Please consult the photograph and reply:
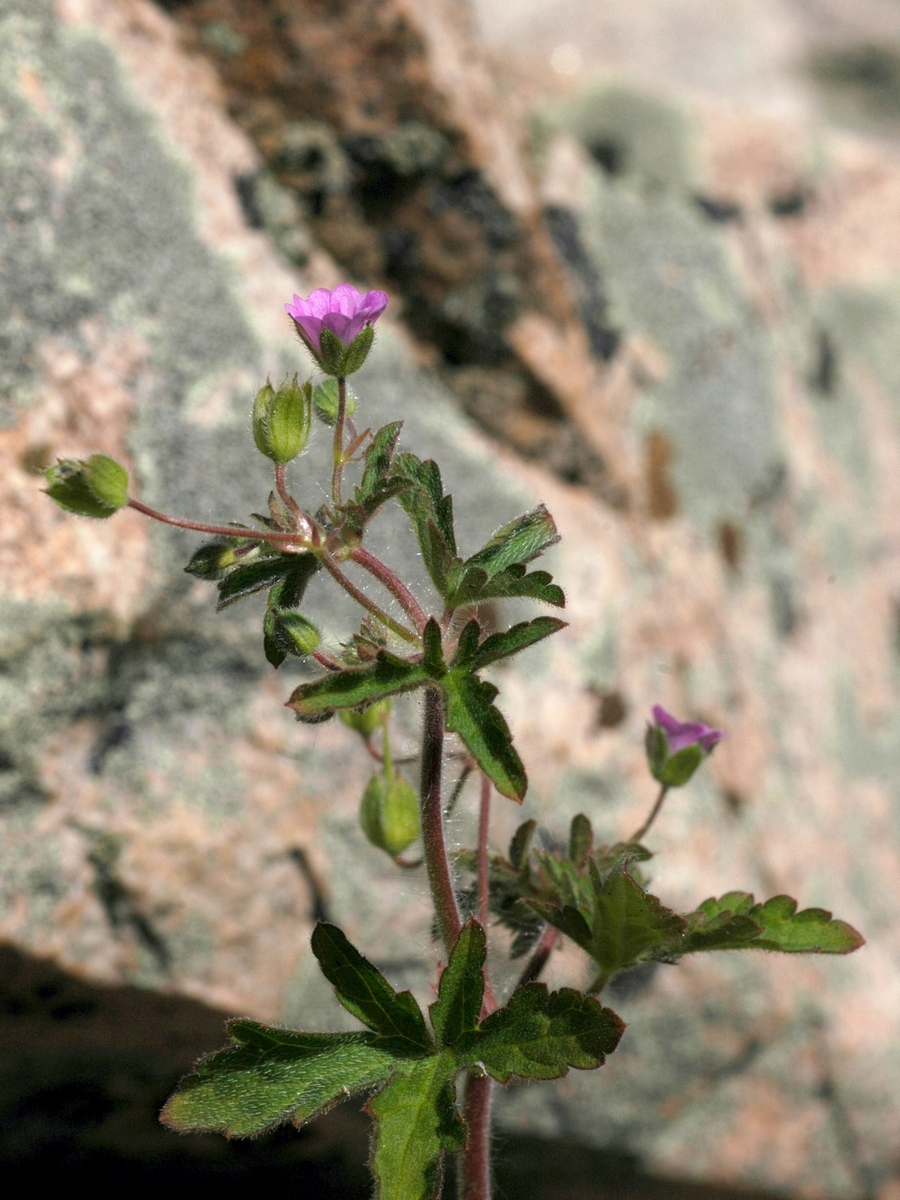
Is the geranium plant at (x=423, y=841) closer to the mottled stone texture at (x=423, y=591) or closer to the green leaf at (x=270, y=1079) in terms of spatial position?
the green leaf at (x=270, y=1079)

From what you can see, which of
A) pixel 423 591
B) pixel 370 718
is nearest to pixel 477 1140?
pixel 370 718

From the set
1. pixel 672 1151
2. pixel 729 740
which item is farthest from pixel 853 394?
pixel 672 1151

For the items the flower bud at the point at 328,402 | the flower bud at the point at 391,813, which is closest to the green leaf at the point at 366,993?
the flower bud at the point at 391,813

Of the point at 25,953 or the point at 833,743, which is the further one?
the point at 833,743

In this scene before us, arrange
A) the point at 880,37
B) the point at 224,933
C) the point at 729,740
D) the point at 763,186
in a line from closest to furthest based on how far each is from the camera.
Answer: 1. the point at 224,933
2. the point at 729,740
3. the point at 763,186
4. the point at 880,37

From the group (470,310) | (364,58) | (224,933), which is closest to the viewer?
(224,933)

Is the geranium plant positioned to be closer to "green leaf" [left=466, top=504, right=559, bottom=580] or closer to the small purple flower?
"green leaf" [left=466, top=504, right=559, bottom=580]

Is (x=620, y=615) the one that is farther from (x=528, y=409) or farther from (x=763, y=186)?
(x=763, y=186)
